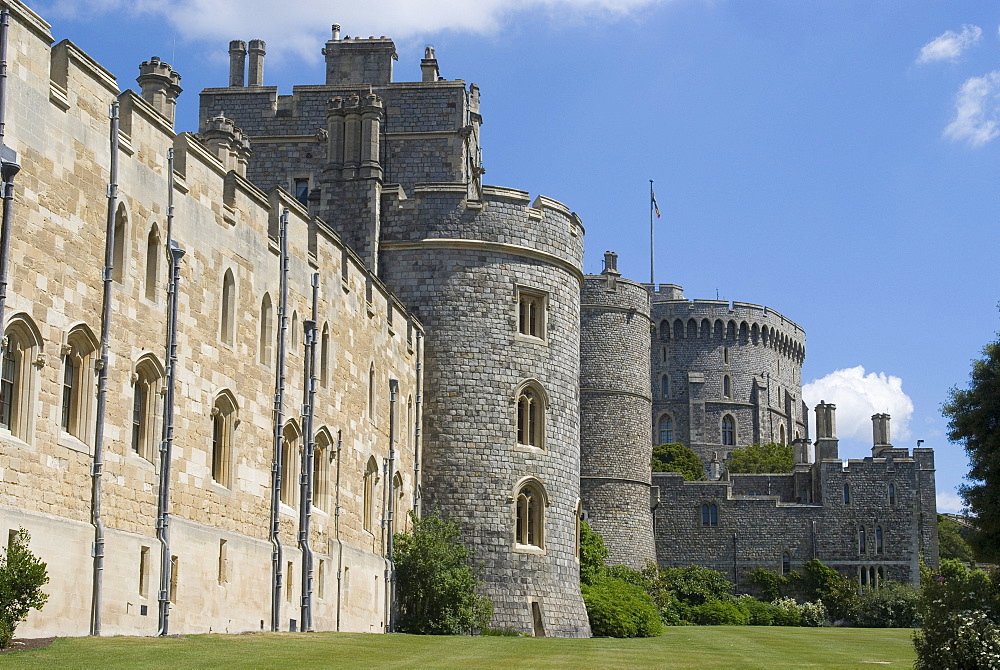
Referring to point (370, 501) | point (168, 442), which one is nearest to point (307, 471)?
point (370, 501)

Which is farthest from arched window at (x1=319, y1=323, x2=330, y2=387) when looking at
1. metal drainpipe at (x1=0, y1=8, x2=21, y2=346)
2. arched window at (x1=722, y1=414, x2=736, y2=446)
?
arched window at (x1=722, y1=414, x2=736, y2=446)

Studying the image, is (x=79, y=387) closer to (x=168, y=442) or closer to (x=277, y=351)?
(x=168, y=442)

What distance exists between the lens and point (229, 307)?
25.3 metres

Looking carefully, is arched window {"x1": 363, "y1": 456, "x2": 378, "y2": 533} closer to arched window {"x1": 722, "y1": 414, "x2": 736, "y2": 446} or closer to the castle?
the castle

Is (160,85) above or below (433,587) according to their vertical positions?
above

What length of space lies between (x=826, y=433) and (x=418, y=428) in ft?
174

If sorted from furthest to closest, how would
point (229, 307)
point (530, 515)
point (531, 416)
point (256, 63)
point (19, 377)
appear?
1. point (256, 63)
2. point (531, 416)
3. point (530, 515)
4. point (229, 307)
5. point (19, 377)

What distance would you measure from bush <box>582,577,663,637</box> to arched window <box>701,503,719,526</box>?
32.3 metres

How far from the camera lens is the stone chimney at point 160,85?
3080 centimetres

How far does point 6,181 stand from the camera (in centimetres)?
1812

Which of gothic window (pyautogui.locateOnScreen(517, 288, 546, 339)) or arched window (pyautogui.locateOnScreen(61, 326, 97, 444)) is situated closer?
arched window (pyautogui.locateOnScreen(61, 326, 97, 444))

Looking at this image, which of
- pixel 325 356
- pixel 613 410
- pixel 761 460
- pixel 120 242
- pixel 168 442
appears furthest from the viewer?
pixel 761 460

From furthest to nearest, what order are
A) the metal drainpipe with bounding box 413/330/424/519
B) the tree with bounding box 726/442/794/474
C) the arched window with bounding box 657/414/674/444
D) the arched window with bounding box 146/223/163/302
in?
1. the arched window with bounding box 657/414/674/444
2. the tree with bounding box 726/442/794/474
3. the metal drainpipe with bounding box 413/330/424/519
4. the arched window with bounding box 146/223/163/302

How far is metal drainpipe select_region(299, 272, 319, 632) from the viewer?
27.9 meters
